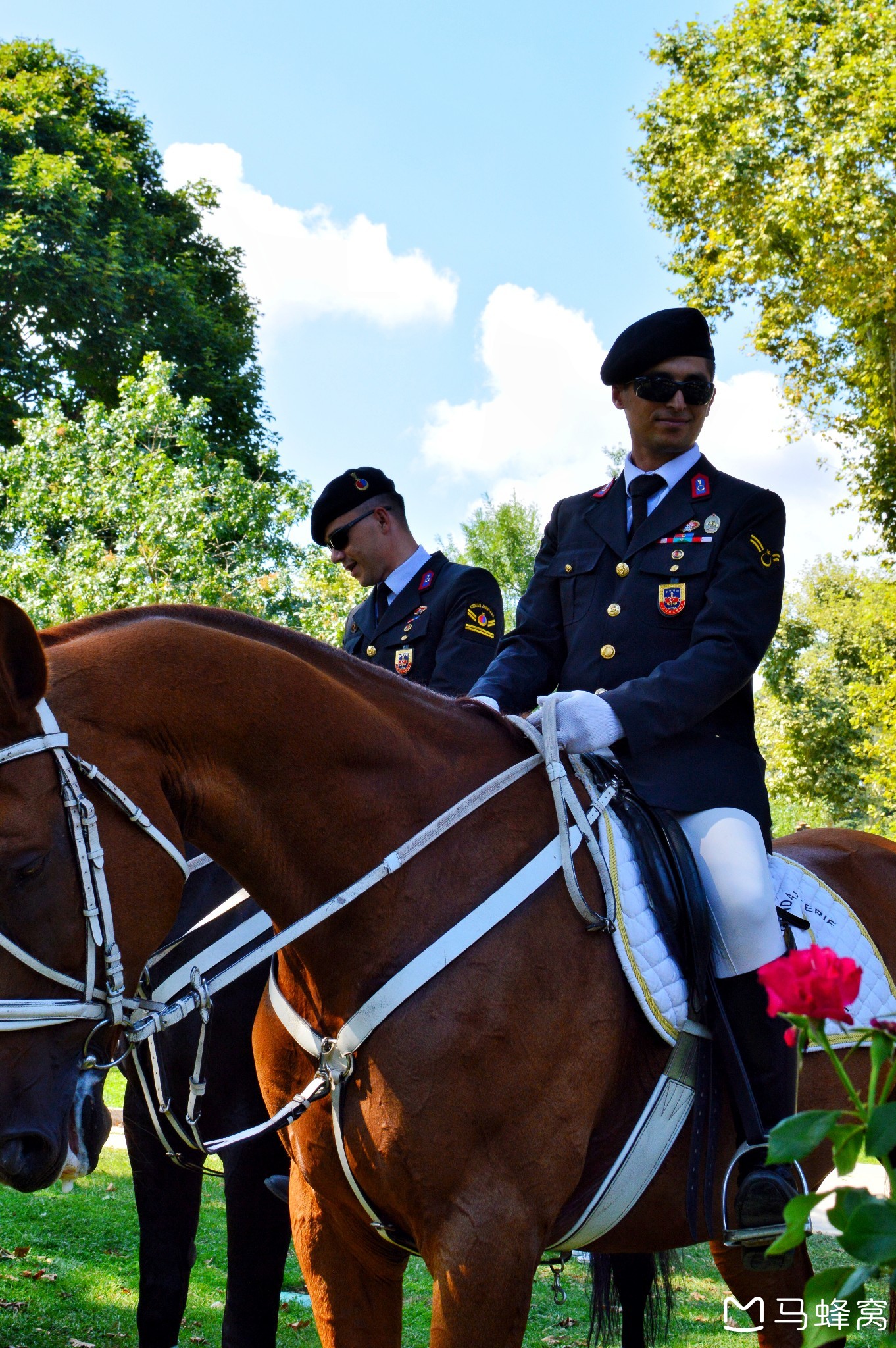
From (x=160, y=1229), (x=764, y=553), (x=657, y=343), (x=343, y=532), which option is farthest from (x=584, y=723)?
(x=160, y=1229)

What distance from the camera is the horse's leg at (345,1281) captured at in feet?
8.21

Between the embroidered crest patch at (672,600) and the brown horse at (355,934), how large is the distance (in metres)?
0.69

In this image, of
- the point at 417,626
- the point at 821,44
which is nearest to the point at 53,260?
the point at 821,44

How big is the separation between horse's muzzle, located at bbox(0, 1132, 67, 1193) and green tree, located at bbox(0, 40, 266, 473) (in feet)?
51.8

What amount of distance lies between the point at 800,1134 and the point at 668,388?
2.34 m

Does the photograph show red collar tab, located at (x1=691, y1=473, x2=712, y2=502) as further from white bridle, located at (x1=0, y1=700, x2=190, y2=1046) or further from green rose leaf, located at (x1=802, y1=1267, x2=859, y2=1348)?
green rose leaf, located at (x1=802, y1=1267, x2=859, y2=1348)

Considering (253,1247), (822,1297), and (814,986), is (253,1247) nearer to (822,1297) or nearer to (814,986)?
(822,1297)

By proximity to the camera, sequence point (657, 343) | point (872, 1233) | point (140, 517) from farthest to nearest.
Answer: point (140, 517) < point (657, 343) < point (872, 1233)

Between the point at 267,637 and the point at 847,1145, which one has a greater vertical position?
the point at 267,637

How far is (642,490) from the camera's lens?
3205 mm

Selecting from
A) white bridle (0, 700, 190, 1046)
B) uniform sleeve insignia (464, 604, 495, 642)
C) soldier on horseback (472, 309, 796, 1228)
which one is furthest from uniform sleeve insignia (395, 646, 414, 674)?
white bridle (0, 700, 190, 1046)

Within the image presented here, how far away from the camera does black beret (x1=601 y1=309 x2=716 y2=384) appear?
10.2 feet

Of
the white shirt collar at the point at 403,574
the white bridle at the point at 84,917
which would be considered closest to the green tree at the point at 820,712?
the white shirt collar at the point at 403,574

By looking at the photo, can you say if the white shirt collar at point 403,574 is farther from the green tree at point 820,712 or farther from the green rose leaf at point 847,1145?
the green tree at point 820,712
